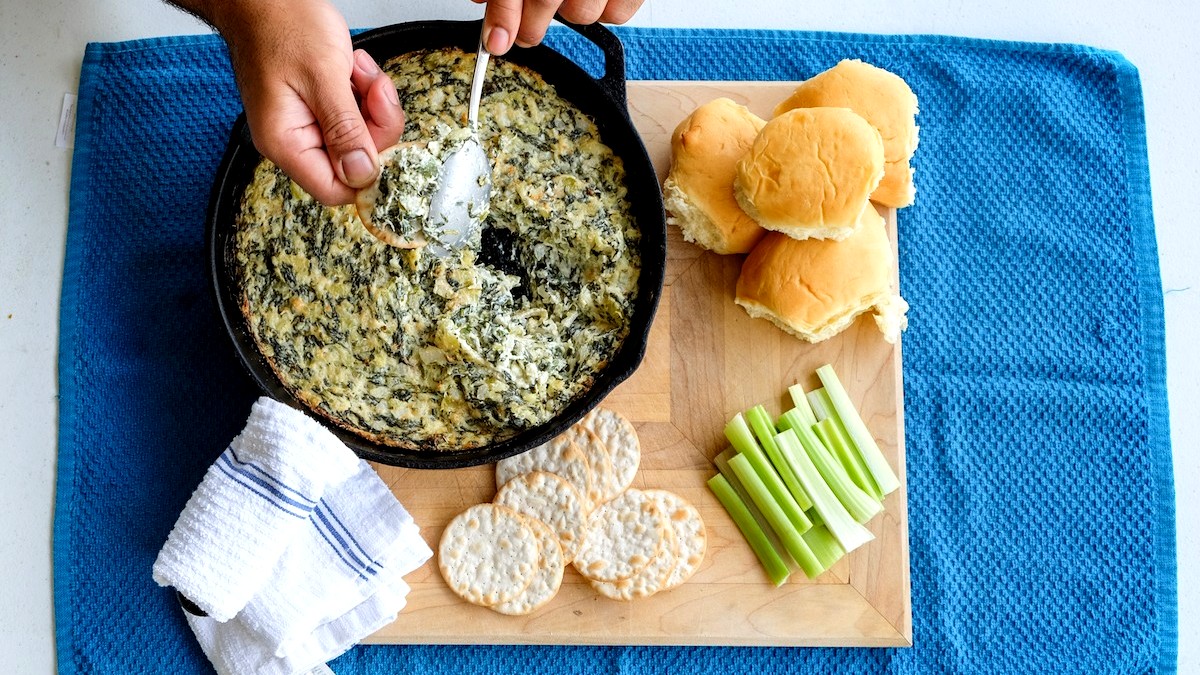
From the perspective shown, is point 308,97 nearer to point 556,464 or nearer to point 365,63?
point 365,63

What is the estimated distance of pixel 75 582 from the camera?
8.25 feet

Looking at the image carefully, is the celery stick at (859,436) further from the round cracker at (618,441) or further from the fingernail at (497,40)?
the fingernail at (497,40)

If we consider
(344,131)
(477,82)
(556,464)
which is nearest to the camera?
(344,131)

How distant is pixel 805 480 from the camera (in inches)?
95.0

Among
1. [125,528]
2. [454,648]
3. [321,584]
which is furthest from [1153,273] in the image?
[125,528]

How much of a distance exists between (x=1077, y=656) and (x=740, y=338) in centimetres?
126

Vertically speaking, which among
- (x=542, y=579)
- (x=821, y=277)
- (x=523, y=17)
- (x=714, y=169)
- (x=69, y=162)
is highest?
(x=523, y=17)

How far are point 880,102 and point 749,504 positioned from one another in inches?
40.1

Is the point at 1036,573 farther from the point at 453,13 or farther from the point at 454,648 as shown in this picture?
the point at 453,13

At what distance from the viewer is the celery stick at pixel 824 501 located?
238 cm

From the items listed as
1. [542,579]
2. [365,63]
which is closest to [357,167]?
[365,63]

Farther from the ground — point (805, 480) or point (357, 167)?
point (357, 167)

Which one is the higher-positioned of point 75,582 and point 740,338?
point 740,338

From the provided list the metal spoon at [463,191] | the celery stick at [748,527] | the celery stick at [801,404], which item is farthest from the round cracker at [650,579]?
the metal spoon at [463,191]
